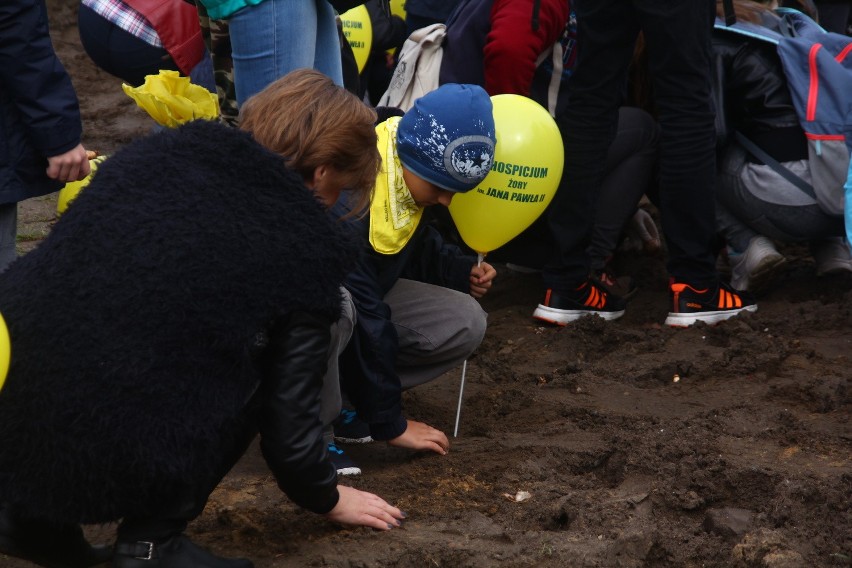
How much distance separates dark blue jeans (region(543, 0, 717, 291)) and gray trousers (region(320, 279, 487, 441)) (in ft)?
3.37

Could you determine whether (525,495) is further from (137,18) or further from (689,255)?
(137,18)

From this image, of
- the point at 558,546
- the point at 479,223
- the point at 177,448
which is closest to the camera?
the point at 177,448

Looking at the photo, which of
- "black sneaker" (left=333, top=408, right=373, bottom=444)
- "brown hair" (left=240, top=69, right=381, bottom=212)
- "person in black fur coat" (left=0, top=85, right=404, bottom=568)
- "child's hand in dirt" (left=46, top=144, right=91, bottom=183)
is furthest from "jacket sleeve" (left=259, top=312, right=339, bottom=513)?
"child's hand in dirt" (left=46, top=144, right=91, bottom=183)

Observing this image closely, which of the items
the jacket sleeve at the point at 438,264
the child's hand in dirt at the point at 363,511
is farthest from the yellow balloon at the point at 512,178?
the child's hand in dirt at the point at 363,511

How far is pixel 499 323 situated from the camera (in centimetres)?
411

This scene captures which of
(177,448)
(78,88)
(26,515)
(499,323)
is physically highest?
(177,448)

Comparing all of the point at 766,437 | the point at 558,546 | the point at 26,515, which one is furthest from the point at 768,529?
the point at 26,515

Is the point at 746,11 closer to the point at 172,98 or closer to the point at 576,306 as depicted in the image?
the point at 576,306

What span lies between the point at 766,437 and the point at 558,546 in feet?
3.06

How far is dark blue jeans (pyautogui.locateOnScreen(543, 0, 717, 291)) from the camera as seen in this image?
3512 millimetres

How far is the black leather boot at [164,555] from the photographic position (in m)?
2.04

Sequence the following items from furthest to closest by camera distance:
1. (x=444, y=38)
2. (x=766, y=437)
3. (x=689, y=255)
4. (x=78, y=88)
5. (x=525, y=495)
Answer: (x=78, y=88)
(x=444, y=38)
(x=689, y=255)
(x=766, y=437)
(x=525, y=495)

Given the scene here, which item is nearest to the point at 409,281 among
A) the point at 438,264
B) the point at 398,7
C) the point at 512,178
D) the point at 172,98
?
the point at 438,264

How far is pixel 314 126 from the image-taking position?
2.21 metres
